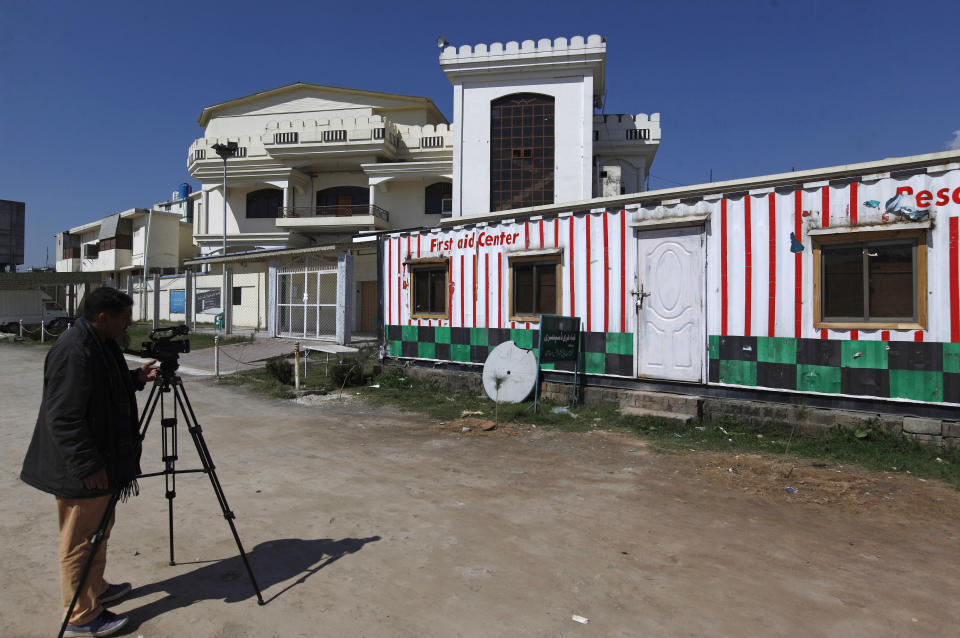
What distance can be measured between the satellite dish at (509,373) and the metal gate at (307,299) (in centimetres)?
1036

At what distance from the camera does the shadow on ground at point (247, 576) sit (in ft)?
10.5

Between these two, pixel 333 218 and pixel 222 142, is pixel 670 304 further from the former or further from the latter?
pixel 222 142

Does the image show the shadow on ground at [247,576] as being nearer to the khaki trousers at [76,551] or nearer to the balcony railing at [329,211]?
the khaki trousers at [76,551]

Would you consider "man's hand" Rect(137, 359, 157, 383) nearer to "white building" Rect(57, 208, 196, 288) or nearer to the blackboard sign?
the blackboard sign

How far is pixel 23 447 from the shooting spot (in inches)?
268

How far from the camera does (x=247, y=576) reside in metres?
3.53

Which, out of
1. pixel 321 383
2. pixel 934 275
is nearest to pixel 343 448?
pixel 321 383

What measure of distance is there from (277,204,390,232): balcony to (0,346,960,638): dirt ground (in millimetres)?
21589

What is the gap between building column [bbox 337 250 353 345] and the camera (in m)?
17.4

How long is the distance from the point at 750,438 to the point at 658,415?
3.97 feet

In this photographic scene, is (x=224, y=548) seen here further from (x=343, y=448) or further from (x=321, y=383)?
(x=321, y=383)

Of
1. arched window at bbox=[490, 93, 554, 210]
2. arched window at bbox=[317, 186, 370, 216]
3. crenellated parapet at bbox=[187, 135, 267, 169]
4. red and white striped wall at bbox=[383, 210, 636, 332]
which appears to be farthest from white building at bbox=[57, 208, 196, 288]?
red and white striped wall at bbox=[383, 210, 636, 332]

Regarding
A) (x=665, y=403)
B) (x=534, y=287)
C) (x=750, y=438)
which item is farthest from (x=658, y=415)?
(x=534, y=287)

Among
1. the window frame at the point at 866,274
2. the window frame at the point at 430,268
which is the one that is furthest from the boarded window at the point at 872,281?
the window frame at the point at 430,268
